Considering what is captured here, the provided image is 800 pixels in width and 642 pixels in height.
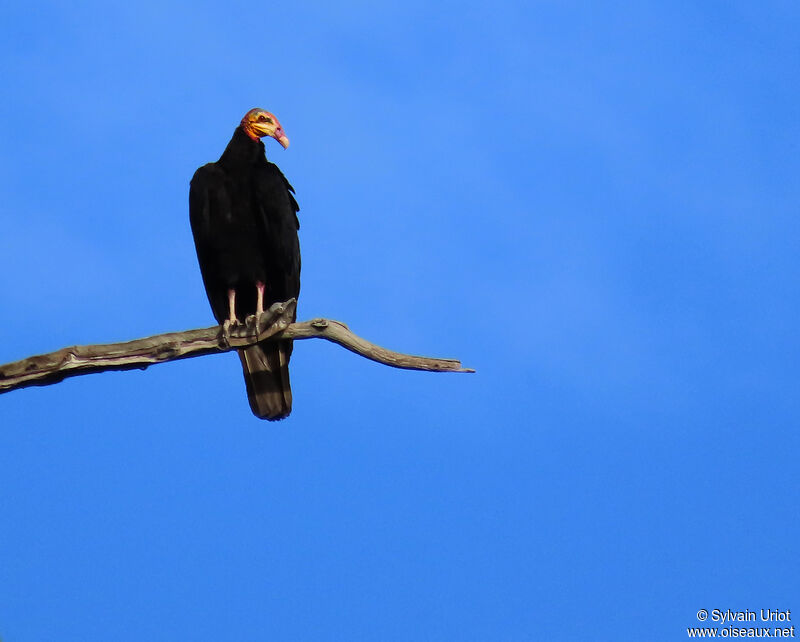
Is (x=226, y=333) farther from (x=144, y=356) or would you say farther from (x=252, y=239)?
(x=252, y=239)

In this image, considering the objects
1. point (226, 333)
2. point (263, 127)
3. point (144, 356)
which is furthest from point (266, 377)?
point (263, 127)

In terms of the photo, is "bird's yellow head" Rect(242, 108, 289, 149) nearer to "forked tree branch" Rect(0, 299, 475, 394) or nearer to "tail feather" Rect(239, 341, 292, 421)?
"tail feather" Rect(239, 341, 292, 421)

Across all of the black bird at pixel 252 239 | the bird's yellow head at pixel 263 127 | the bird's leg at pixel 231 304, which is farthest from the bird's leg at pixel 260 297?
the bird's yellow head at pixel 263 127

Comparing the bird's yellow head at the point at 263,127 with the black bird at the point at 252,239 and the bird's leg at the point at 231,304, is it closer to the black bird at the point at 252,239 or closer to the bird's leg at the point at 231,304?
the black bird at the point at 252,239

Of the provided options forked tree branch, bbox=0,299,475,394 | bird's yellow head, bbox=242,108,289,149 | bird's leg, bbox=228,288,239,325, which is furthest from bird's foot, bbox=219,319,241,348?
bird's yellow head, bbox=242,108,289,149

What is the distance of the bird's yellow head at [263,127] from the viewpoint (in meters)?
6.54

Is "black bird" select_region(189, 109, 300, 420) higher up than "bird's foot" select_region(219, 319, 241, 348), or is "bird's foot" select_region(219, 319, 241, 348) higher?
"black bird" select_region(189, 109, 300, 420)

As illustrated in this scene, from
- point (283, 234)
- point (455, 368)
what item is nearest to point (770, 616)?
→ point (455, 368)

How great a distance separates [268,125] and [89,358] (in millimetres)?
1844

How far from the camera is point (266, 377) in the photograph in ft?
21.1

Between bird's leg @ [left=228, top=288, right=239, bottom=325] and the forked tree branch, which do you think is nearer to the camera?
the forked tree branch

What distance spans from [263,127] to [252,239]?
630 mm

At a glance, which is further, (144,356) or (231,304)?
(231,304)

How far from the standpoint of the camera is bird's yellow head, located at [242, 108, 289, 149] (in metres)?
6.54
